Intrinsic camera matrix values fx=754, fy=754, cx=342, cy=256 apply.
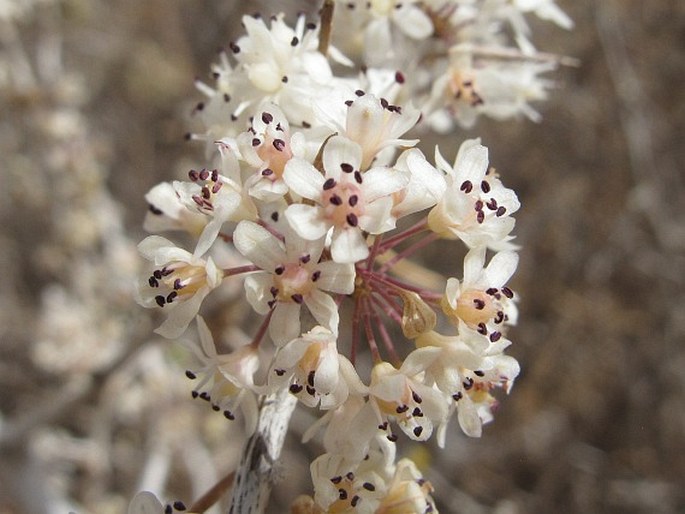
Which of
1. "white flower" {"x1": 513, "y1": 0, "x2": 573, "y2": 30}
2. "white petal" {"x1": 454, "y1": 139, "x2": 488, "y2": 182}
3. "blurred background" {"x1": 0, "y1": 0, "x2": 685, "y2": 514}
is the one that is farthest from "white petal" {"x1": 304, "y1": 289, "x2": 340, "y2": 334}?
"blurred background" {"x1": 0, "y1": 0, "x2": 685, "y2": 514}

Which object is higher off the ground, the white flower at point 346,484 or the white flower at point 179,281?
the white flower at point 179,281

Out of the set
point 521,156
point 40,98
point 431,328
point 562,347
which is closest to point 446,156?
point 521,156

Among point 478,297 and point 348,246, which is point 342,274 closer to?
point 348,246

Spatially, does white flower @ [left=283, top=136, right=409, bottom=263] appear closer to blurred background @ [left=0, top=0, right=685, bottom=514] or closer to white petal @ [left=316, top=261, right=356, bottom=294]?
white petal @ [left=316, top=261, right=356, bottom=294]

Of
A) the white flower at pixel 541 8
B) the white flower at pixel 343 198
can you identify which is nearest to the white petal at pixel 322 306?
the white flower at pixel 343 198

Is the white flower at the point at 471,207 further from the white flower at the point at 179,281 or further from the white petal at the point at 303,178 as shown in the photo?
the white flower at the point at 179,281

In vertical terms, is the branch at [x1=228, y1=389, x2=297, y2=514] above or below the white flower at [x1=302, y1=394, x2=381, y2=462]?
below
